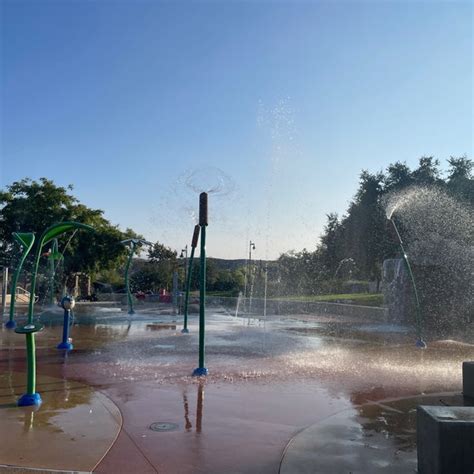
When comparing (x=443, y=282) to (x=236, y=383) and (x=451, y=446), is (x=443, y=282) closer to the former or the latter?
(x=236, y=383)

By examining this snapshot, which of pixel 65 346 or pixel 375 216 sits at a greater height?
pixel 375 216

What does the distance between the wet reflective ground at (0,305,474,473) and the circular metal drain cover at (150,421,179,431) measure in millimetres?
65

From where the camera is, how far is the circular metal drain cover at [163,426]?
227 inches

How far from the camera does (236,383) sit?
835 cm

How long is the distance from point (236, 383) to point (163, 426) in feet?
8.54

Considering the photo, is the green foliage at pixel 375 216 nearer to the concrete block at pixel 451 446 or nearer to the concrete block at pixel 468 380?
the concrete block at pixel 468 380

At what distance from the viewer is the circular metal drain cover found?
19.0 feet

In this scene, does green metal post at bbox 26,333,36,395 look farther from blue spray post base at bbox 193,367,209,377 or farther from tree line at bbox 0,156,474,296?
tree line at bbox 0,156,474,296

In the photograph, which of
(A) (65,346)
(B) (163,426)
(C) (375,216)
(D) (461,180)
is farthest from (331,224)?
(B) (163,426)

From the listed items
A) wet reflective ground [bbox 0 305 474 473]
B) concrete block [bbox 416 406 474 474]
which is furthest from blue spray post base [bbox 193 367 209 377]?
concrete block [bbox 416 406 474 474]

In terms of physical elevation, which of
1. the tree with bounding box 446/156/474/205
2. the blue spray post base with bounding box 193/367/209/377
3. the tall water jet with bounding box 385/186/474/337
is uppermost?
the tree with bounding box 446/156/474/205

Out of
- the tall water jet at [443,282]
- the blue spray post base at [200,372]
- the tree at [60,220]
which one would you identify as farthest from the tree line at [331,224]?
the blue spray post base at [200,372]

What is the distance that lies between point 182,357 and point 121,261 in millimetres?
33014

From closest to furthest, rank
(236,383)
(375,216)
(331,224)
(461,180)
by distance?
(236,383) < (461,180) < (375,216) < (331,224)
